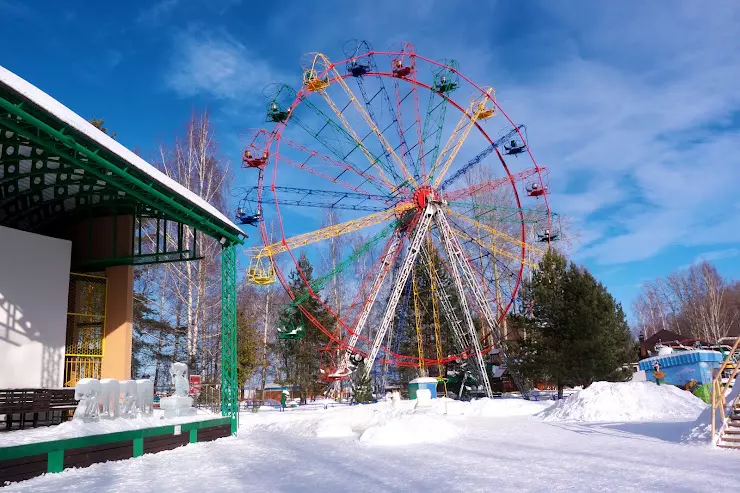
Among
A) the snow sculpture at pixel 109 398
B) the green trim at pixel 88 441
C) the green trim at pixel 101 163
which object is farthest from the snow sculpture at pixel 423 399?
the snow sculpture at pixel 109 398

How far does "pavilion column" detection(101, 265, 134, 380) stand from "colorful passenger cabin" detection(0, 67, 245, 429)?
0.03 m

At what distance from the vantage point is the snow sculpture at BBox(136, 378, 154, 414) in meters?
12.5

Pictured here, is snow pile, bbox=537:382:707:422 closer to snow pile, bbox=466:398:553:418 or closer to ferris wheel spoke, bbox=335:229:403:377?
snow pile, bbox=466:398:553:418

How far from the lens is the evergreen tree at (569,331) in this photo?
23469 millimetres

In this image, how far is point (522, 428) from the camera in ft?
49.9

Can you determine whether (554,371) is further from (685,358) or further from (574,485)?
(574,485)

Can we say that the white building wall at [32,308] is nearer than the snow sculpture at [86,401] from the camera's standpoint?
No

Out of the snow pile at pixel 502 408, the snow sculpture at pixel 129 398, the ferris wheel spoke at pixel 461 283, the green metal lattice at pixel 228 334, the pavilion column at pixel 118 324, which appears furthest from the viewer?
the ferris wheel spoke at pixel 461 283

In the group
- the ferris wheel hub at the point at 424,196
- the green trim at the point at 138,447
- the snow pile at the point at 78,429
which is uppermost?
the ferris wheel hub at the point at 424,196

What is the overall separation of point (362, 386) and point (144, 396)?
14.1m

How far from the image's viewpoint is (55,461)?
30.1 feet

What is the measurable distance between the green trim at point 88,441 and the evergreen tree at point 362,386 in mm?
12315

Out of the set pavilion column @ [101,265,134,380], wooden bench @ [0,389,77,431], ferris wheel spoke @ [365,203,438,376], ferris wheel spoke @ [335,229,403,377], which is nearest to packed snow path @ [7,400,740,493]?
wooden bench @ [0,389,77,431]

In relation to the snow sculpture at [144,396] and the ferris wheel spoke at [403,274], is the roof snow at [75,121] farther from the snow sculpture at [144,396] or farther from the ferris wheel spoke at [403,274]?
the ferris wheel spoke at [403,274]
